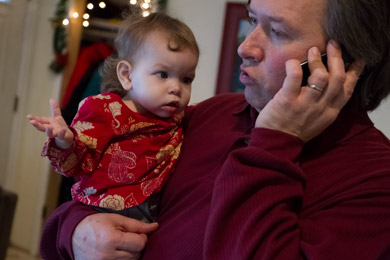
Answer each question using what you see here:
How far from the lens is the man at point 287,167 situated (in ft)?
2.58

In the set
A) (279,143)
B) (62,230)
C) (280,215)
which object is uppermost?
(279,143)

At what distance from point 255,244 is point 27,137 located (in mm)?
3403

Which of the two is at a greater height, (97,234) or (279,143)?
(279,143)

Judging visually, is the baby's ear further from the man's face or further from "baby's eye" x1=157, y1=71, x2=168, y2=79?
the man's face

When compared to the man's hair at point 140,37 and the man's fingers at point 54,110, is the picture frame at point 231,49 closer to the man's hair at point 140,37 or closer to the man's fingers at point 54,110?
the man's hair at point 140,37

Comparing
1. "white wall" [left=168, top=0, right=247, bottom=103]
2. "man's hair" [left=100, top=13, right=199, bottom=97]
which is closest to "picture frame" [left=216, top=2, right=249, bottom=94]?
"white wall" [left=168, top=0, right=247, bottom=103]

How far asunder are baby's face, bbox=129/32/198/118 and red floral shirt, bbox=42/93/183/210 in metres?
0.04

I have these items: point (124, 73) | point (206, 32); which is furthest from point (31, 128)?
point (124, 73)

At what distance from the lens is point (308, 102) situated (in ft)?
2.77

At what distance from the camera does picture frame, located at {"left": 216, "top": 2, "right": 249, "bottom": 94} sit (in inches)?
122

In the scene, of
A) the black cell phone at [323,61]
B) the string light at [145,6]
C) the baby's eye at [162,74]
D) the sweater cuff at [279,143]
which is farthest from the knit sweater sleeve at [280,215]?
the string light at [145,6]

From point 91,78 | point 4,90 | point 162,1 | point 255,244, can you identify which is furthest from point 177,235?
point 4,90

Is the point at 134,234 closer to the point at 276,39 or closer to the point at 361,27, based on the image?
the point at 276,39

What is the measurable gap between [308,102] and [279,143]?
0.09m
